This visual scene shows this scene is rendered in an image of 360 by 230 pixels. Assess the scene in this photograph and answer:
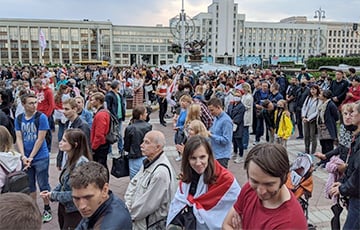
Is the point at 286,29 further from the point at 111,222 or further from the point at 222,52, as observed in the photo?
the point at 111,222

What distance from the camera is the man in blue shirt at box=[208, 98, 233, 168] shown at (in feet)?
16.2

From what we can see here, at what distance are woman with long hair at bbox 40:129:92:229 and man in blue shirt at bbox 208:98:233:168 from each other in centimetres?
212

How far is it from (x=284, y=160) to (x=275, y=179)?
5.1 inches

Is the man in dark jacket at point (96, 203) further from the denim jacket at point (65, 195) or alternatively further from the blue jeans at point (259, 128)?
the blue jeans at point (259, 128)

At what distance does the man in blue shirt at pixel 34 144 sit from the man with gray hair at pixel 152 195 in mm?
1835

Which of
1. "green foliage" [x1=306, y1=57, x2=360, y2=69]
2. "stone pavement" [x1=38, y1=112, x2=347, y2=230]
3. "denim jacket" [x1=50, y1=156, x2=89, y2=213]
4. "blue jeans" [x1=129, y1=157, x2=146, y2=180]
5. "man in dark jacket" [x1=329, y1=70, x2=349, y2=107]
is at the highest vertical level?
"green foliage" [x1=306, y1=57, x2=360, y2=69]

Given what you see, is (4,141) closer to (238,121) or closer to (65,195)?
(65,195)

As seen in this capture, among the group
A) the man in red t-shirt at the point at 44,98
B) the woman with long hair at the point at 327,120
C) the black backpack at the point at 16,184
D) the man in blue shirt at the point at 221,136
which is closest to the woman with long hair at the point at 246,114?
the woman with long hair at the point at 327,120

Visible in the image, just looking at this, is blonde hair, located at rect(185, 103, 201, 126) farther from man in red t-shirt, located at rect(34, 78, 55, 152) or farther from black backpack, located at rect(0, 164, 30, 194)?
man in red t-shirt, located at rect(34, 78, 55, 152)

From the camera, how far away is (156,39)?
385 ft

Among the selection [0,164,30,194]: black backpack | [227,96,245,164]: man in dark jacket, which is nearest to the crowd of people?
[0,164,30,194]: black backpack

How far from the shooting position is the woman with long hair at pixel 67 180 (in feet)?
10.1

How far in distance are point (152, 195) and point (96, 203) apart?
3.05 feet

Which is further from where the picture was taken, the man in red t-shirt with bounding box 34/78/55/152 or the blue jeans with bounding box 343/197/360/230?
the man in red t-shirt with bounding box 34/78/55/152
